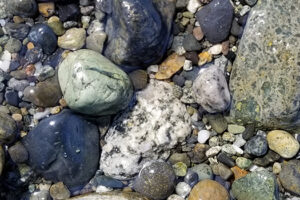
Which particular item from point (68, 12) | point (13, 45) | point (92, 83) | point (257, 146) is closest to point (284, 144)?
point (257, 146)

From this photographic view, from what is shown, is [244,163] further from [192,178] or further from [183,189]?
[183,189]

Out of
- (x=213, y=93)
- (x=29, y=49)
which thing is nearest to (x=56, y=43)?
(x=29, y=49)

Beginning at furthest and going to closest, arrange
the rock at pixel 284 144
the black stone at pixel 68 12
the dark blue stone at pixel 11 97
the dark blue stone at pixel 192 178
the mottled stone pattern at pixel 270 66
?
the black stone at pixel 68 12 < the dark blue stone at pixel 11 97 < the dark blue stone at pixel 192 178 < the rock at pixel 284 144 < the mottled stone pattern at pixel 270 66

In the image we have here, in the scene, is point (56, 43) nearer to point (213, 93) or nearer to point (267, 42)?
point (213, 93)

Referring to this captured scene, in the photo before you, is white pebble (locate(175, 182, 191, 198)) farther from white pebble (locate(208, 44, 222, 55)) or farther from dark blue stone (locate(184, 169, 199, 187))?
white pebble (locate(208, 44, 222, 55))

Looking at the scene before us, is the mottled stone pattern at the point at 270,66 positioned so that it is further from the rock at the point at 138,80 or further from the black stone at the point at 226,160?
the rock at the point at 138,80


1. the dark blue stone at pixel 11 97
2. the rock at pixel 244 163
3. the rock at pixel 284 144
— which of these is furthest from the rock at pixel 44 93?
the rock at pixel 284 144
